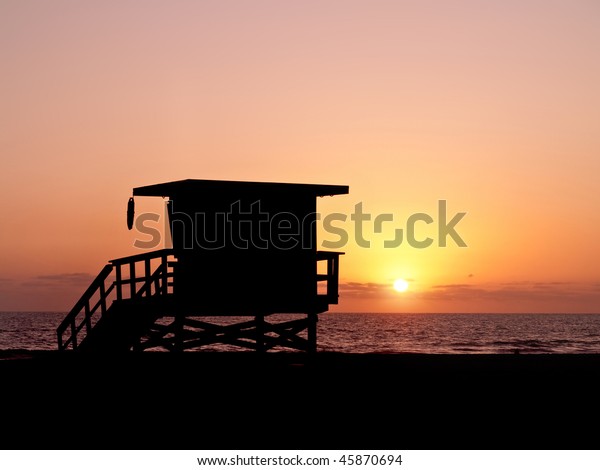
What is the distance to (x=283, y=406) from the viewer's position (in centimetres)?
1659

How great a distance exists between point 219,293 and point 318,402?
6.26m

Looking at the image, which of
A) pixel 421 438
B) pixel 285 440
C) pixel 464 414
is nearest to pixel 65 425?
pixel 285 440

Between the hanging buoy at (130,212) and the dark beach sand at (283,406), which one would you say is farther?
the hanging buoy at (130,212)

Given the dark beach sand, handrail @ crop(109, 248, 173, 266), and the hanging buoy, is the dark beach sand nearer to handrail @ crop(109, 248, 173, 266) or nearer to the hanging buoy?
handrail @ crop(109, 248, 173, 266)

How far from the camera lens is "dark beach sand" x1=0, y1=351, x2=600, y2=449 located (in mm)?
14070

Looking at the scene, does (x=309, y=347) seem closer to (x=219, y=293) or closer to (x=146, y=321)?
(x=219, y=293)

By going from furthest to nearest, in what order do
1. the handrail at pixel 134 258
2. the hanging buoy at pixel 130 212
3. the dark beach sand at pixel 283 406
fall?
the hanging buoy at pixel 130 212 < the handrail at pixel 134 258 < the dark beach sand at pixel 283 406

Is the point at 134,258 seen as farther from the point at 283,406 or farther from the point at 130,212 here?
the point at 283,406

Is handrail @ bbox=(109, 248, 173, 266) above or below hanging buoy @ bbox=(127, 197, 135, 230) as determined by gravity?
below

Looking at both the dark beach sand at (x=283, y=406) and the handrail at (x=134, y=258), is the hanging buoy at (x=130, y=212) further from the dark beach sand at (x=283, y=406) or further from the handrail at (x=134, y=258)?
the dark beach sand at (x=283, y=406)

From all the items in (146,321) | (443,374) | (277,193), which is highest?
(277,193)

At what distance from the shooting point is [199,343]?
2523cm

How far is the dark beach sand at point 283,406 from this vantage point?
14070mm

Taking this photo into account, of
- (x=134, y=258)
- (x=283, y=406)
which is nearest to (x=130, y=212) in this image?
(x=134, y=258)
